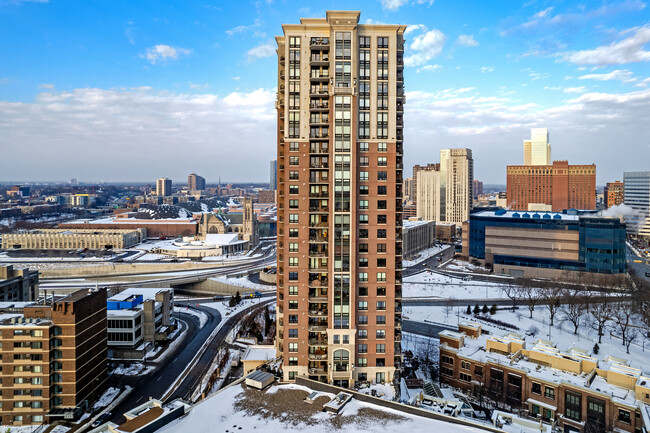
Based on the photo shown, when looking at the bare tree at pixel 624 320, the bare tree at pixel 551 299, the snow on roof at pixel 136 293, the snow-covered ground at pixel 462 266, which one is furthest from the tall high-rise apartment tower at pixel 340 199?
the snow-covered ground at pixel 462 266

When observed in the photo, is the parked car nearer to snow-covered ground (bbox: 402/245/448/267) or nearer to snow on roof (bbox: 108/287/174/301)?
snow on roof (bbox: 108/287/174/301)

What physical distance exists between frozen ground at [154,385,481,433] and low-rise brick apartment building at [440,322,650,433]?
2126cm

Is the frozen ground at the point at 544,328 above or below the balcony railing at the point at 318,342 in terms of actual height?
below

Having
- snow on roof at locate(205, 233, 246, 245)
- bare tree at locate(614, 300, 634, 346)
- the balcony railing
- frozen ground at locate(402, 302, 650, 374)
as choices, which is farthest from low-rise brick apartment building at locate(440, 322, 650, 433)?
snow on roof at locate(205, 233, 246, 245)

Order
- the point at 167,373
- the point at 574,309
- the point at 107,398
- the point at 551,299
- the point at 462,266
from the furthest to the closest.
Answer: the point at 462,266
the point at 551,299
the point at 574,309
the point at 167,373
the point at 107,398

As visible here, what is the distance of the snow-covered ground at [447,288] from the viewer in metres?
116

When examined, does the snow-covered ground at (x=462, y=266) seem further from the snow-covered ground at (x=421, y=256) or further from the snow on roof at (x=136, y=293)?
the snow on roof at (x=136, y=293)

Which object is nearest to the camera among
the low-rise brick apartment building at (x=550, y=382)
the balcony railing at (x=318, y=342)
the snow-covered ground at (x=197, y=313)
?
the balcony railing at (x=318, y=342)

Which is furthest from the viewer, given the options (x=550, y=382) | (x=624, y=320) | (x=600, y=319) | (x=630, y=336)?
(x=624, y=320)

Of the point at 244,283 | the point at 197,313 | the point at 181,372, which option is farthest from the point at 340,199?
the point at 244,283

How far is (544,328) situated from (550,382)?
39594 mm

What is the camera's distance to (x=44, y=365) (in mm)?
52312

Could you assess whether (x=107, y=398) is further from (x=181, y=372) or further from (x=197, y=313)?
(x=197, y=313)

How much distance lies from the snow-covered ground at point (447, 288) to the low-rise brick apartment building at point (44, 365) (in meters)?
81.7
